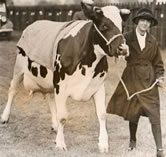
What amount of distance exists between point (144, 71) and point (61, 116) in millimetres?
281

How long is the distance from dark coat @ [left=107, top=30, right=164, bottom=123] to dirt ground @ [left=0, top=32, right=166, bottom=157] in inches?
2.0

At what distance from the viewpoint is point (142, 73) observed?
4.73 feet

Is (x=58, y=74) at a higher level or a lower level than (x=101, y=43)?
lower

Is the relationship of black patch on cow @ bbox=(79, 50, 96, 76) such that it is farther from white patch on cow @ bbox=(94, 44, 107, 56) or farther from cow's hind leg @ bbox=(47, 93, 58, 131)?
cow's hind leg @ bbox=(47, 93, 58, 131)

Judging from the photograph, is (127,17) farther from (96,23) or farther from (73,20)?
(73,20)

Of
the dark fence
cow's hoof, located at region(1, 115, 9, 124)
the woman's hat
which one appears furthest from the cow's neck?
cow's hoof, located at region(1, 115, 9, 124)

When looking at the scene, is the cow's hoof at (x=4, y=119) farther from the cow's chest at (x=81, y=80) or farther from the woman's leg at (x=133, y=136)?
the woman's leg at (x=133, y=136)

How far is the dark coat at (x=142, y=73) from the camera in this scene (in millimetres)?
1436

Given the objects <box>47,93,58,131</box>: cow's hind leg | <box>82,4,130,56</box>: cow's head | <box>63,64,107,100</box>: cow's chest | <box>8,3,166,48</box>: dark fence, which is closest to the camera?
<box>82,4,130,56</box>: cow's head

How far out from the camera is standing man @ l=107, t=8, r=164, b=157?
143cm

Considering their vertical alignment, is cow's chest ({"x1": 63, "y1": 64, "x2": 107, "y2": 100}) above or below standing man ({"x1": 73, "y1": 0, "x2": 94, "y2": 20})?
below

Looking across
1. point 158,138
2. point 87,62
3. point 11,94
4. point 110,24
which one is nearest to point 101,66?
point 87,62

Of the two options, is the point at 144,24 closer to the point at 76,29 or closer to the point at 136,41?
the point at 136,41

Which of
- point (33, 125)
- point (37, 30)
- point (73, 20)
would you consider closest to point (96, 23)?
point (73, 20)
